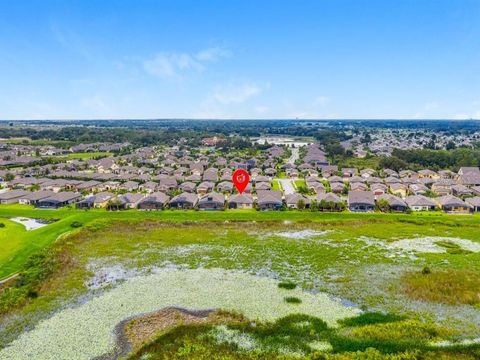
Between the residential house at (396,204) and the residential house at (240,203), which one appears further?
the residential house at (240,203)

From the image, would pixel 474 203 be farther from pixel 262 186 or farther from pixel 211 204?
pixel 211 204

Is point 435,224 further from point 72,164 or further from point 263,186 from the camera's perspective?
point 72,164

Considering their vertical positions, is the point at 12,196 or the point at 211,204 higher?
the point at 12,196

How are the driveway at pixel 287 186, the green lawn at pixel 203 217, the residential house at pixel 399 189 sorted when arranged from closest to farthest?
the green lawn at pixel 203 217
the residential house at pixel 399 189
the driveway at pixel 287 186

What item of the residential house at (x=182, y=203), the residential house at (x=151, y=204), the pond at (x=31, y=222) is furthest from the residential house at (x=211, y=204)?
the pond at (x=31, y=222)

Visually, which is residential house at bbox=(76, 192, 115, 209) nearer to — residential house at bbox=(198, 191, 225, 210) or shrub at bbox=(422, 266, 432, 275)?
residential house at bbox=(198, 191, 225, 210)

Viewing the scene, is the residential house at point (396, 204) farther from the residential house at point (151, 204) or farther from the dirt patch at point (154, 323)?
the dirt patch at point (154, 323)

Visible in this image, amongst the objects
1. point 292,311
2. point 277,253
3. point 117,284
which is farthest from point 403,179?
point 117,284

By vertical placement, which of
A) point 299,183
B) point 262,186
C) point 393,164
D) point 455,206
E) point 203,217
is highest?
point 393,164

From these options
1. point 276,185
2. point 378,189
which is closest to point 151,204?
point 276,185
